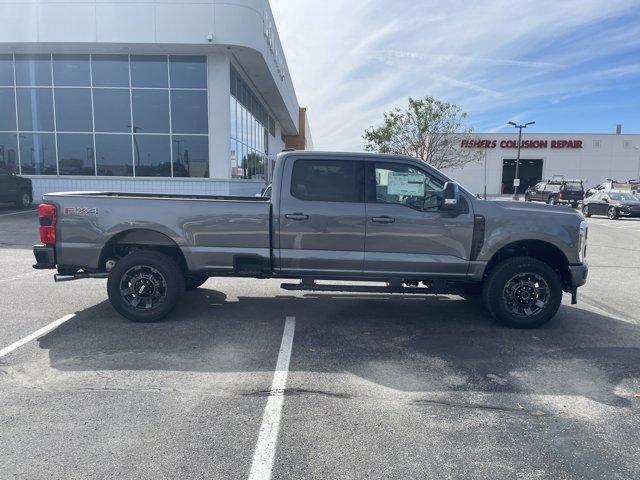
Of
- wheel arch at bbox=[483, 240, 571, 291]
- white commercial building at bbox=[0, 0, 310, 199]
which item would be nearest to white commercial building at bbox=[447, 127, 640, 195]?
white commercial building at bbox=[0, 0, 310, 199]

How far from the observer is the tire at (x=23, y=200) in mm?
19172

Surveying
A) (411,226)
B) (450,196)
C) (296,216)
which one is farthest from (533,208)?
(296,216)

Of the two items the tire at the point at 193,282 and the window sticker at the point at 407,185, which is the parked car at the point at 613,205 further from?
the tire at the point at 193,282

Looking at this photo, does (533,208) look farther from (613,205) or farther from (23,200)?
(613,205)

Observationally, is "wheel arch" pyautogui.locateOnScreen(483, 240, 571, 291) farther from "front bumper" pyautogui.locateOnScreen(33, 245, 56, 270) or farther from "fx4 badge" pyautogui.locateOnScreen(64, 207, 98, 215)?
"front bumper" pyautogui.locateOnScreen(33, 245, 56, 270)

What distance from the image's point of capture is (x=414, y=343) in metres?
5.32

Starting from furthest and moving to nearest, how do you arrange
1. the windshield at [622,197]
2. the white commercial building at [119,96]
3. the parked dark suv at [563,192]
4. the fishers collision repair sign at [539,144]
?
1. the fishers collision repair sign at [539,144]
2. the parked dark suv at [563,192]
3. the windshield at [622,197]
4. the white commercial building at [119,96]

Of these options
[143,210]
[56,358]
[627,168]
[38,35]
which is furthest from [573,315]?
[627,168]

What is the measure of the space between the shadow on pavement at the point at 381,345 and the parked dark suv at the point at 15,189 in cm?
1518

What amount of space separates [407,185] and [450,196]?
60 cm

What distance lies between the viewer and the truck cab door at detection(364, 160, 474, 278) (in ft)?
18.6

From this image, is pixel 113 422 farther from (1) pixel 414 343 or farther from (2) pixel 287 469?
(1) pixel 414 343

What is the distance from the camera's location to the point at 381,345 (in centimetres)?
525

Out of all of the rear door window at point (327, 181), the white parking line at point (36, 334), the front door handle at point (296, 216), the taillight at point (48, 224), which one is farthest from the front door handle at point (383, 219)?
the white parking line at point (36, 334)
